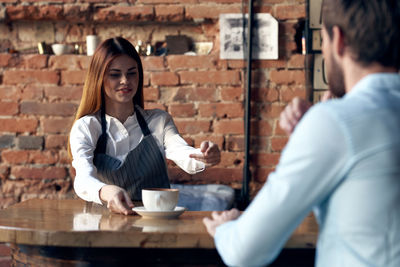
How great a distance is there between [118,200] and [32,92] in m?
1.52

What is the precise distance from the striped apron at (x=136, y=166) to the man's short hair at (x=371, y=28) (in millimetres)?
1426

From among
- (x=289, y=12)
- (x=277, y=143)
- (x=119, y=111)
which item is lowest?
(x=277, y=143)

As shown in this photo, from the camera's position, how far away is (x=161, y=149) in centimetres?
239

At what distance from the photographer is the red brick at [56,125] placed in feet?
9.79

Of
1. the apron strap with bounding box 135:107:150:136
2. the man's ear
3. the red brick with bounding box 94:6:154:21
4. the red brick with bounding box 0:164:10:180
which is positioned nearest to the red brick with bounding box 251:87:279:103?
the red brick with bounding box 94:6:154:21

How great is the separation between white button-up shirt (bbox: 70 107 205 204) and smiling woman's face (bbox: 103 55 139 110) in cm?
10

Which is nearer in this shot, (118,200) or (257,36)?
(118,200)

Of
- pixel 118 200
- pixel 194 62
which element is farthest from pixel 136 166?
pixel 194 62

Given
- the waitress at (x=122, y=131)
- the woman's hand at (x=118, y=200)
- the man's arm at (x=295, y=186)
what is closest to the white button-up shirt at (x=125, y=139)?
the waitress at (x=122, y=131)

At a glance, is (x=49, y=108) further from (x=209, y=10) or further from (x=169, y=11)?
(x=209, y=10)

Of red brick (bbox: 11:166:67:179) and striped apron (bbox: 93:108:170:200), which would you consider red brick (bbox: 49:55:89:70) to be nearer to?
red brick (bbox: 11:166:67:179)

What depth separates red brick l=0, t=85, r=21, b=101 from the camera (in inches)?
117

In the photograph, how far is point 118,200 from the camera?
166 cm

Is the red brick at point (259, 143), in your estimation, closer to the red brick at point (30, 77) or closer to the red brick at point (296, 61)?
the red brick at point (296, 61)
